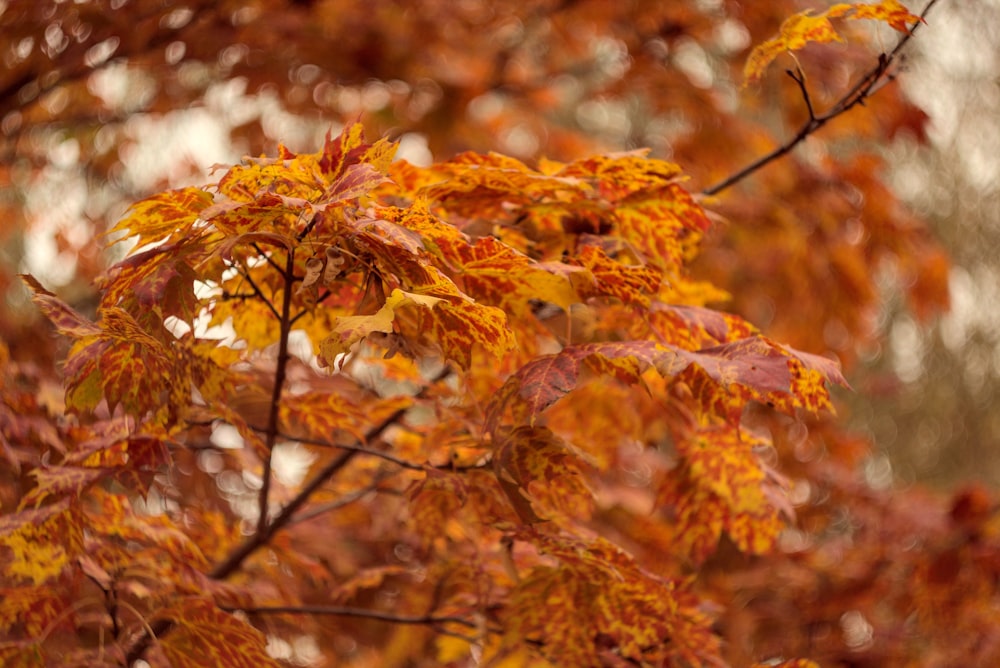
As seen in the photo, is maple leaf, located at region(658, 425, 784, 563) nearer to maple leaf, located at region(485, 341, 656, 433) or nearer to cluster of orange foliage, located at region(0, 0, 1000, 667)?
cluster of orange foliage, located at region(0, 0, 1000, 667)

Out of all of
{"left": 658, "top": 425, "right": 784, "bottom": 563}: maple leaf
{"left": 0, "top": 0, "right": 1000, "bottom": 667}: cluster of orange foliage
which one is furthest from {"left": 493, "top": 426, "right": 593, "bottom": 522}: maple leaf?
{"left": 658, "top": 425, "right": 784, "bottom": 563}: maple leaf

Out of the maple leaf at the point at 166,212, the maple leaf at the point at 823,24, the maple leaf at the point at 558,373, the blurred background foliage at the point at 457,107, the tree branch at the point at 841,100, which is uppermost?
the maple leaf at the point at 823,24

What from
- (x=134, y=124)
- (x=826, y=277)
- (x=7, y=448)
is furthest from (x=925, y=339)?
(x=7, y=448)

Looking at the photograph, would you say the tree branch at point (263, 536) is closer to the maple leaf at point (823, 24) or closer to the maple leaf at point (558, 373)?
the maple leaf at point (558, 373)

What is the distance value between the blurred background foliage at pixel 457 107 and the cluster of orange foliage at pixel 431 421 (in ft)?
0.09

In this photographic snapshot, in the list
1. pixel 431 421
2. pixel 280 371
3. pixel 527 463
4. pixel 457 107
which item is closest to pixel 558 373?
pixel 527 463

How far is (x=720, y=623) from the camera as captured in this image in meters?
2.81

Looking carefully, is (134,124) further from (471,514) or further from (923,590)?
(923,590)

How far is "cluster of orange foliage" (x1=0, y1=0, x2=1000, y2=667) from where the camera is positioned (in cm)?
116

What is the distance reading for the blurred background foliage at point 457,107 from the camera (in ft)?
8.32

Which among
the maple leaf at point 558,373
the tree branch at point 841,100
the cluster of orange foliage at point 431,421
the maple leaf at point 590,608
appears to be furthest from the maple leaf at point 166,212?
the tree branch at point 841,100

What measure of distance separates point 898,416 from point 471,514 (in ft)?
18.9

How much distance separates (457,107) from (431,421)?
185 cm

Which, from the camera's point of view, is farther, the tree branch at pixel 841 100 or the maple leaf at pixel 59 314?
the tree branch at pixel 841 100
